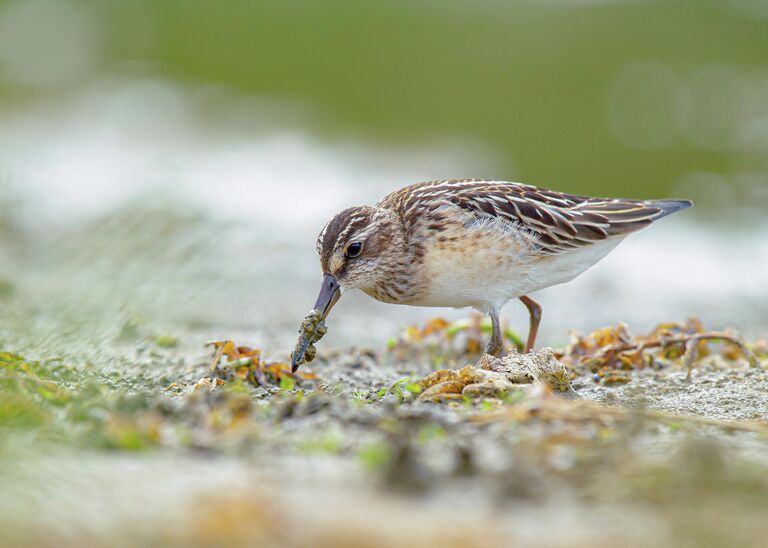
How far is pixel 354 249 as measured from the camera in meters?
7.21

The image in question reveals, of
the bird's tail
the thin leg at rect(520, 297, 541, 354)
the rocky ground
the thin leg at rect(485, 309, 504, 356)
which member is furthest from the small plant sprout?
the bird's tail

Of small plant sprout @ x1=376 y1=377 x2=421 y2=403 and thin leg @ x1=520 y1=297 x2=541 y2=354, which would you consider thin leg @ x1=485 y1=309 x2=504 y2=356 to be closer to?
thin leg @ x1=520 y1=297 x2=541 y2=354

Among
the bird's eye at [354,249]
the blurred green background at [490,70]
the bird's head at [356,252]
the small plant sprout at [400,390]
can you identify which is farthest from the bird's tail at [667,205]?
the blurred green background at [490,70]

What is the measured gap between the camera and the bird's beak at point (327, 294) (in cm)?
716

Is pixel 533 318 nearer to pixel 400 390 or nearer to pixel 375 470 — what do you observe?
pixel 400 390

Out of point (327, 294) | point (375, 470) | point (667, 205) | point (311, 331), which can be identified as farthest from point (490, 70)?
point (375, 470)

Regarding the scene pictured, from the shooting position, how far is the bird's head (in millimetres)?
7176

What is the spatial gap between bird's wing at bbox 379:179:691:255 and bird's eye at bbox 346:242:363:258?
45cm

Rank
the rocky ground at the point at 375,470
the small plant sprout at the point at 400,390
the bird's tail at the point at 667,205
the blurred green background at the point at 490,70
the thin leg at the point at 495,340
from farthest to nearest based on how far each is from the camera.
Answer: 1. the blurred green background at the point at 490,70
2. the bird's tail at the point at 667,205
3. the thin leg at the point at 495,340
4. the small plant sprout at the point at 400,390
5. the rocky ground at the point at 375,470

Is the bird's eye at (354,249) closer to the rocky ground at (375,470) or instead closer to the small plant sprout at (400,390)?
the small plant sprout at (400,390)

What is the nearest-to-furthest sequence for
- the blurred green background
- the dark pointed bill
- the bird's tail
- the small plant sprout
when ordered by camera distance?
the small plant sprout
the dark pointed bill
the bird's tail
the blurred green background

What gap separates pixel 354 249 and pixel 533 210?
4.50 feet

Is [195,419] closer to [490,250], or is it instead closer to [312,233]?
[490,250]

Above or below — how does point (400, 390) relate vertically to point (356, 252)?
below
